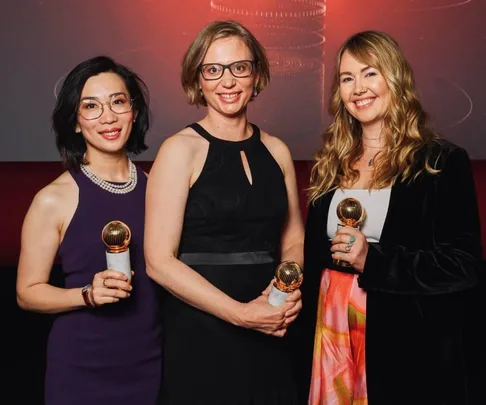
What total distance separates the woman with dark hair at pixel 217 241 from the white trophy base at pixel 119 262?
9 cm

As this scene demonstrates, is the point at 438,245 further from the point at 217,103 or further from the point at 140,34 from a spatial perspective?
the point at 140,34

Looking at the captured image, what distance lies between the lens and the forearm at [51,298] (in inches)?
88.2

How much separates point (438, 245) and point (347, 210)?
0.30 m

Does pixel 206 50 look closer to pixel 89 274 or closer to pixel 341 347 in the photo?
pixel 89 274

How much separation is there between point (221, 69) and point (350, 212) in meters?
0.58

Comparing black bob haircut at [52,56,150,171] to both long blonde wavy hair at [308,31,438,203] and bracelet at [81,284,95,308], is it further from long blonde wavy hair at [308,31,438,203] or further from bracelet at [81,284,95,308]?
A: long blonde wavy hair at [308,31,438,203]

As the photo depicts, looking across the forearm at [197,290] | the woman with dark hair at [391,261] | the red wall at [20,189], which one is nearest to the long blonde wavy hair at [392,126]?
the woman with dark hair at [391,261]

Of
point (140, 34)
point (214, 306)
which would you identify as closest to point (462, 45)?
point (140, 34)

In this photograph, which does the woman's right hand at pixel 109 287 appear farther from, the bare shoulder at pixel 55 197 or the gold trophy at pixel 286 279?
the gold trophy at pixel 286 279

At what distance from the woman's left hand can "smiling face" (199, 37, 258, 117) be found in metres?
0.50

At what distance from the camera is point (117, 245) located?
208 cm

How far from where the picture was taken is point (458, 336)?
7.25 feet

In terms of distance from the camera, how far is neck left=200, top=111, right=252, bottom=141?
2312 millimetres

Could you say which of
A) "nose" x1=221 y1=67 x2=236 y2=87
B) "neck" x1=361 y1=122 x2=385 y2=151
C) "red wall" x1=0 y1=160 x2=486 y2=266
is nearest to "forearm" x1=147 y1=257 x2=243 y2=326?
"nose" x1=221 y1=67 x2=236 y2=87
